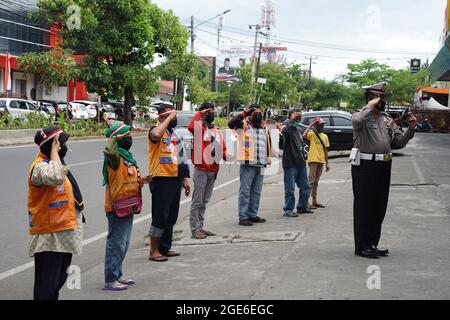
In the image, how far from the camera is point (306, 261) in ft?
21.9

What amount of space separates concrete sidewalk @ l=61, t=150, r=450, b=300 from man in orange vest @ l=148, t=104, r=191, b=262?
381 millimetres

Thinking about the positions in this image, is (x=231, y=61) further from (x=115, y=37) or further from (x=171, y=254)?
(x=171, y=254)

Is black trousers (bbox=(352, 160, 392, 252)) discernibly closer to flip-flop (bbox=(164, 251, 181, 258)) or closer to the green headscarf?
flip-flop (bbox=(164, 251, 181, 258))

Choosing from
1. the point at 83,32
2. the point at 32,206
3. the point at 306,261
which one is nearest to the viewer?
the point at 32,206

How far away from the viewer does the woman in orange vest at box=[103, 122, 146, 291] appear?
19.4 ft

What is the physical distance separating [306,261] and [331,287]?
3.47 feet

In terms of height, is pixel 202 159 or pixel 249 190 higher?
pixel 202 159

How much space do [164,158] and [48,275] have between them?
7.82ft

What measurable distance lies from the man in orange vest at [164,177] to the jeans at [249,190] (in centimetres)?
225

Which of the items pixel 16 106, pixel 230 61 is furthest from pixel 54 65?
pixel 230 61

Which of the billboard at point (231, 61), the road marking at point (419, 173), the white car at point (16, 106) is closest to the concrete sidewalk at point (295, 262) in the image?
the road marking at point (419, 173)

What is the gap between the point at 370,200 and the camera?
691cm

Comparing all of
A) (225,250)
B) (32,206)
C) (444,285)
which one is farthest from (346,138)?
(32,206)
